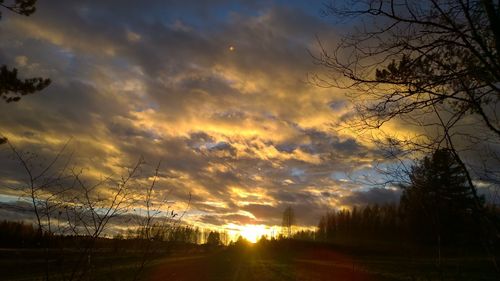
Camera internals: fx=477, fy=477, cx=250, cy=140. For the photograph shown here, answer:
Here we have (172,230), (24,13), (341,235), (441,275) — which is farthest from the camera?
(341,235)

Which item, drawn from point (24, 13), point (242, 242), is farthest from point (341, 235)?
point (24, 13)

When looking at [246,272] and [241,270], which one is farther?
[241,270]

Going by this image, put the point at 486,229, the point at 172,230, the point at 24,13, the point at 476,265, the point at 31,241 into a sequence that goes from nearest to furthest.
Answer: the point at 486,229 < the point at 31,241 < the point at 172,230 < the point at 24,13 < the point at 476,265

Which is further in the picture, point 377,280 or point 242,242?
point 242,242

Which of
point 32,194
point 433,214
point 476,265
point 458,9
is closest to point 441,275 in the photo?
point 433,214

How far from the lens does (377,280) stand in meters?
37.6

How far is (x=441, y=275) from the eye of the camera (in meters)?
3.94

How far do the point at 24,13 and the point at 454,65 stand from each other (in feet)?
52.5

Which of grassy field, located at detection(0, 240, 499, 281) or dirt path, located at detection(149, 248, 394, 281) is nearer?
grassy field, located at detection(0, 240, 499, 281)

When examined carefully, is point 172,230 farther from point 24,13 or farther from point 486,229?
point 24,13

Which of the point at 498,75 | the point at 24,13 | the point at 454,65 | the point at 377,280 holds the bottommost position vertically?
the point at 377,280

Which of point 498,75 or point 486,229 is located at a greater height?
point 498,75

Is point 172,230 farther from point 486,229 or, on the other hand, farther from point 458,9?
point 458,9

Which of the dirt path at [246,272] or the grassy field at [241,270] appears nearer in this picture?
the grassy field at [241,270]
